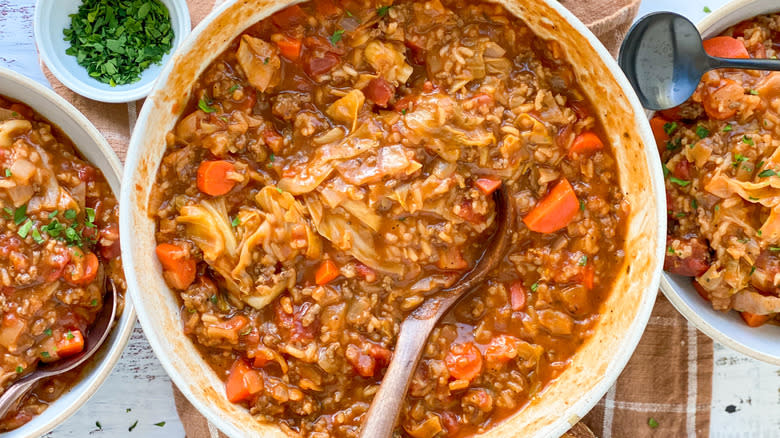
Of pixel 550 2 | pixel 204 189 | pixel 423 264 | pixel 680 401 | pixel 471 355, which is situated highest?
pixel 550 2

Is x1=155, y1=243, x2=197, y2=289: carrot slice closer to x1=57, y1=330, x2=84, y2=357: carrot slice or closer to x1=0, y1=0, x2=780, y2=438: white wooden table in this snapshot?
x1=57, y1=330, x2=84, y2=357: carrot slice

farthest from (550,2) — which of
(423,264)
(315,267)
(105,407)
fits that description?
(105,407)

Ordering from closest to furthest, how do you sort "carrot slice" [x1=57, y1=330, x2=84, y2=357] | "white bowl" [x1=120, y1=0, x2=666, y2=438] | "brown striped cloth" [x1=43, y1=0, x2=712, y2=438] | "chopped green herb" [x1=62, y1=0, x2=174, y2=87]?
"white bowl" [x1=120, y1=0, x2=666, y2=438]
"carrot slice" [x1=57, y1=330, x2=84, y2=357]
"chopped green herb" [x1=62, y1=0, x2=174, y2=87]
"brown striped cloth" [x1=43, y1=0, x2=712, y2=438]

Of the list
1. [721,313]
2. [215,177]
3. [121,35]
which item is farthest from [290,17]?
[721,313]

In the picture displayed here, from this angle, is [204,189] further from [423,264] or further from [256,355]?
[423,264]

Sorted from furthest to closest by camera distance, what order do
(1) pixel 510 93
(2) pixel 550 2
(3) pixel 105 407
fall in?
(3) pixel 105 407 → (1) pixel 510 93 → (2) pixel 550 2

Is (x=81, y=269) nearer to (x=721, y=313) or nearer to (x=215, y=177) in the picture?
(x=215, y=177)

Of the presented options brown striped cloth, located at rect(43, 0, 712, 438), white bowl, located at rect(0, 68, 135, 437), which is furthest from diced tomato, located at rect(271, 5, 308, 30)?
white bowl, located at rect(0, 68, 135, 437)
